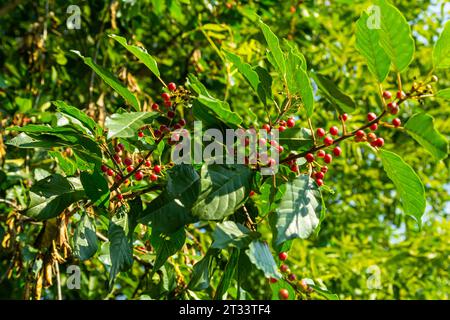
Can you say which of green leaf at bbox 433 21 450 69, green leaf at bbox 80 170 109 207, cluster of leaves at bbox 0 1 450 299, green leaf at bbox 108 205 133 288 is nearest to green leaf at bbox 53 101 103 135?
cluster of leaves at bbox 0 1 450 299

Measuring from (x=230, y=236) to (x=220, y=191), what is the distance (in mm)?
87

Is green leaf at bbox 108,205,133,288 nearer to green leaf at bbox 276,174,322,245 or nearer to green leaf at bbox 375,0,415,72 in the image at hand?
green leaf at bbox 276,174,322,245

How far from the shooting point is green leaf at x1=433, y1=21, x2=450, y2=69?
3.75ft

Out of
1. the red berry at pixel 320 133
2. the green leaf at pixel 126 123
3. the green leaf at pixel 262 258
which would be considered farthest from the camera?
the red berry at pixel 320 133

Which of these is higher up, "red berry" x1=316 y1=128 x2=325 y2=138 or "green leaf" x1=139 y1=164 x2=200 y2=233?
"red berry" x1=316 y1=128 x2=325 y2=138

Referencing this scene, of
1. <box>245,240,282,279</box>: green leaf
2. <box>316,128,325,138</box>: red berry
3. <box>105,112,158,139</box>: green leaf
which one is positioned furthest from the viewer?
<box>316,128,325,138</box>: red berry

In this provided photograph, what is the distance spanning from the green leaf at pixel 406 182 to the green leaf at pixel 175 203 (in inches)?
15.9

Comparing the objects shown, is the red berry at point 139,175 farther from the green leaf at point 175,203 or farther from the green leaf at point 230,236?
the green leaf at point 230,236

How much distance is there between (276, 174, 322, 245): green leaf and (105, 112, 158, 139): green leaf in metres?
0.33

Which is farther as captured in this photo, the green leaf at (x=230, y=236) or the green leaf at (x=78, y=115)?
the green leaf at (x=78, y=115)

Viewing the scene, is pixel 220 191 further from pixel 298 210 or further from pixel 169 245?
pixel 169 245

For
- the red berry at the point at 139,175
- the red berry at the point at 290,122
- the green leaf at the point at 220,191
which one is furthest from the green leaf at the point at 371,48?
the red berry at the point at 139,175

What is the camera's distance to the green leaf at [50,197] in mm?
1324

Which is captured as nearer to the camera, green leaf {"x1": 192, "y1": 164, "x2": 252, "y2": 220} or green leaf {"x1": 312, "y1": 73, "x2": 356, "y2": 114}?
green leaf {"x1": 192, "y1": 164, "x2": 252, "y2": 220}
